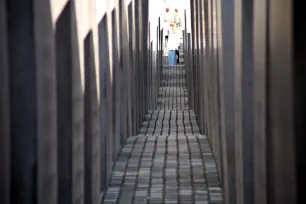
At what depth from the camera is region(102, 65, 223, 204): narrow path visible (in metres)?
11.2

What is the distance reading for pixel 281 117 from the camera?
211 inches

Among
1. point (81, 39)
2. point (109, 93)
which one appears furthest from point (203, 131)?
point (81, 39)

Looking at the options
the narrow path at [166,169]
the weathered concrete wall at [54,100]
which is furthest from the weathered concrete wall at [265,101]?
the weathered concrete wall at [54,100]

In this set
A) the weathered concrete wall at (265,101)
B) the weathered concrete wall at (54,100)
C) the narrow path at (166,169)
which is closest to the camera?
the weathered concrete wall at (265,101)

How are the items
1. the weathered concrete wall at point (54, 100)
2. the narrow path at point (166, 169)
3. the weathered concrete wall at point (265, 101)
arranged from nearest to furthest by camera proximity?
the weathered concrete wall at point (265, 101) < the weathered concrete wall at point (54, 100) < the narrow path at point (166, 169)

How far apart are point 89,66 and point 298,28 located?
581cm

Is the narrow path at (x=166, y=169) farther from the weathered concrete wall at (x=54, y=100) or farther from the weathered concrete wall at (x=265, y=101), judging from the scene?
the weathered concrete wall at (x=265, y=101)

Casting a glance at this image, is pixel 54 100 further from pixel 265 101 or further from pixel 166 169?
pixel 166 169

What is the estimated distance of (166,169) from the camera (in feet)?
44.1

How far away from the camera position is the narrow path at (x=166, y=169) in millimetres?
11211

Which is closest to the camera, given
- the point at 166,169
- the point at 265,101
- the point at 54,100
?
the point at 265,101

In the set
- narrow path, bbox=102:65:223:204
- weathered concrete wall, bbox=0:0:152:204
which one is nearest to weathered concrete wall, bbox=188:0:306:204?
narrow path, bbox=102:65:223:204

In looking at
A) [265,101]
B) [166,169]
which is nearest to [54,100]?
[265,101]

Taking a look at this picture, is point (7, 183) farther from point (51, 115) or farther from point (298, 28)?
point (298, 28)
